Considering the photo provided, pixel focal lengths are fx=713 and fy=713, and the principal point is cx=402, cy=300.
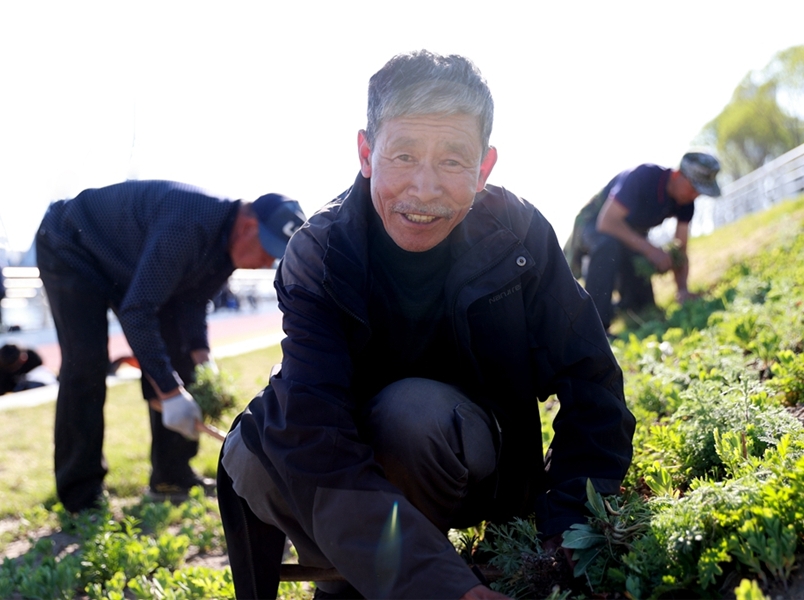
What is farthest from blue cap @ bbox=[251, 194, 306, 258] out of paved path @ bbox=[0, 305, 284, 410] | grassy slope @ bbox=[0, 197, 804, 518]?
paved path @ bbox=[0, 305, 284, 410]

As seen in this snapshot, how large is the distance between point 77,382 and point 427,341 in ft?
8.97

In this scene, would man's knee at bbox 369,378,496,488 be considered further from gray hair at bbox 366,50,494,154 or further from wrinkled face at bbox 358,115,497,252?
gray hair at bbox 366,50,494,154

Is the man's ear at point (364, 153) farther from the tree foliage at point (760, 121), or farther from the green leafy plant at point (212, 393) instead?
the tree foliage at point (760, 121)

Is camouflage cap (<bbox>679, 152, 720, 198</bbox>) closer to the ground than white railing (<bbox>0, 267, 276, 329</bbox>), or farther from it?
farther from it

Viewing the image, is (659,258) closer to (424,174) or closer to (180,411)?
(180,411)

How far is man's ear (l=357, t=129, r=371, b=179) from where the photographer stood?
2.32 meters

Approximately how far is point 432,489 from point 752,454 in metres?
0.96

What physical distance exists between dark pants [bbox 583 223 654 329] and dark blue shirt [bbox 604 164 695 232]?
30 cm

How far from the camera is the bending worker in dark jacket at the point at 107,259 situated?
4078mm

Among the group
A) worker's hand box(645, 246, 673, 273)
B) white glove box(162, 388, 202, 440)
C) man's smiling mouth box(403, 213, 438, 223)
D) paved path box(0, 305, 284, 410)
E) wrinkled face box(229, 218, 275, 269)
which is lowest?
paved path box(0, 305, 284, 410)

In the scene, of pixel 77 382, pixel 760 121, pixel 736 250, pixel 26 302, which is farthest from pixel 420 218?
pixel 760 121

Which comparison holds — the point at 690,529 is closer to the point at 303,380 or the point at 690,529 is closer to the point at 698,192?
the point at 303,380

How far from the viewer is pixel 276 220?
167 inches

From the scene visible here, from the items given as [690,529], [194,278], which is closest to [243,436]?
[690,529]
